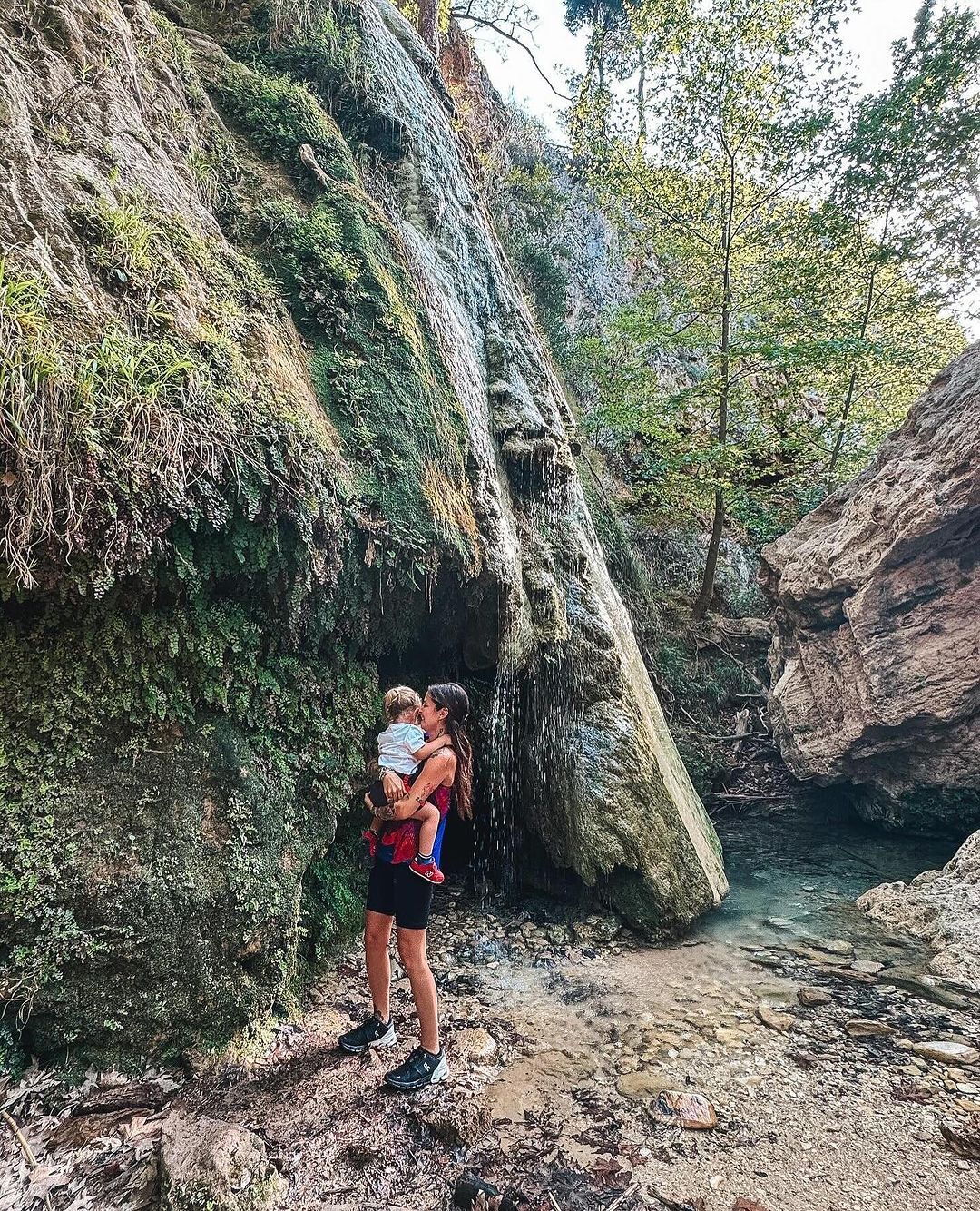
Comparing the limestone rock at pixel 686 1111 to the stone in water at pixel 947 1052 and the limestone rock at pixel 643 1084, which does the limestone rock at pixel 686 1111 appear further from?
the stone in water at pixel 947 1052

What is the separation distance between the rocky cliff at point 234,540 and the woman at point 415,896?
630 mm

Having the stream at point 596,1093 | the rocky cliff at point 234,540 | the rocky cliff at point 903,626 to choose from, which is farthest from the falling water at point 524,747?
the rocky cliff at point 903,626

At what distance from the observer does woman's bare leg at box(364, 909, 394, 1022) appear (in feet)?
10.5

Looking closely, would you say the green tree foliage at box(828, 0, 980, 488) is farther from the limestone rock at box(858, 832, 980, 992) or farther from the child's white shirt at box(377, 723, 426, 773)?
the child's white shirt at box(377, 723, 426, 773)

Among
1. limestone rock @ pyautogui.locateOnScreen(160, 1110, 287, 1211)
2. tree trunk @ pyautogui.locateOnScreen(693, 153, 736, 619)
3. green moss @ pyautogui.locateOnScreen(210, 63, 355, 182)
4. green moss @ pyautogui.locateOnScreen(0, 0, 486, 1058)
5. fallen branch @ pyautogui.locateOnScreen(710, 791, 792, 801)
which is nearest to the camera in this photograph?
limestone rock @ pyautogui.locateOnScreen(160, 1110, 287, 1211)

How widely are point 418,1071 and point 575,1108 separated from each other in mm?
842

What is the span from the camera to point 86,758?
2.97 meters

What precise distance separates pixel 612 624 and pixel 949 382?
5.59 m

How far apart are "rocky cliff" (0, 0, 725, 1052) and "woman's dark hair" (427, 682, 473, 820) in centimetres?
117

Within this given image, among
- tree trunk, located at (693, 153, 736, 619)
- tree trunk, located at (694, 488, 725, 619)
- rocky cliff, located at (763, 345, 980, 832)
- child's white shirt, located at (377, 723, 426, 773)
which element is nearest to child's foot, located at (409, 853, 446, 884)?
child's white shirt, located at (377, 723, 426, 773)

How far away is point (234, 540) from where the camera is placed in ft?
11.1

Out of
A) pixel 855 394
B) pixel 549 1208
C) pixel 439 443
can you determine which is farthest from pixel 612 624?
pixel 855 394

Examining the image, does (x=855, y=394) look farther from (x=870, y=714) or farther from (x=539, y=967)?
(x=539, y=967)

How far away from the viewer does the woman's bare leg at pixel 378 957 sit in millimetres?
3205
